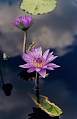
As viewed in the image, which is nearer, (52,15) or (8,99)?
(8,99)

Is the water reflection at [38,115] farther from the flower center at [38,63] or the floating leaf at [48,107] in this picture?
the flower center at [38,63]

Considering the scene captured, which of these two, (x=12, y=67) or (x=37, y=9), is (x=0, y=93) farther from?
(x=37, y=9)

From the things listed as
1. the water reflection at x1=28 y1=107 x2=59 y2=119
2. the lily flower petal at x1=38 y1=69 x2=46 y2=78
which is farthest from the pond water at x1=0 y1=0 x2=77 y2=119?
the lily flower petal at x1=38 y1=69 x2=46 y2=78

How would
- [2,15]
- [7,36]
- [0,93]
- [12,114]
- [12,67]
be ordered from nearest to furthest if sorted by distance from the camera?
1. [12,114]
2. [0,93]
3. [12,67]
4. [7,36]
5. [2,15]

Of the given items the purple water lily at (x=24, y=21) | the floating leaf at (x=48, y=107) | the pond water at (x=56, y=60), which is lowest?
the floating leaf at (x=48, y=107)

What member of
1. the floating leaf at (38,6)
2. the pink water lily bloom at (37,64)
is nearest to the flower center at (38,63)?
the pink water lily bloom at (37,64)

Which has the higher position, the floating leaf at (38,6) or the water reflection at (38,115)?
the floating leaf at (38,6)

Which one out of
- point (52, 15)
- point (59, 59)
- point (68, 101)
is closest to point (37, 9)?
point (52, 15)

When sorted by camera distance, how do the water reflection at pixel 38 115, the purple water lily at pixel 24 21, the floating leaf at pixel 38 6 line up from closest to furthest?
the water reflection at pixel 38 115, the purple water lily at pixel 24 21, the floating leaf at pixel 38 6
